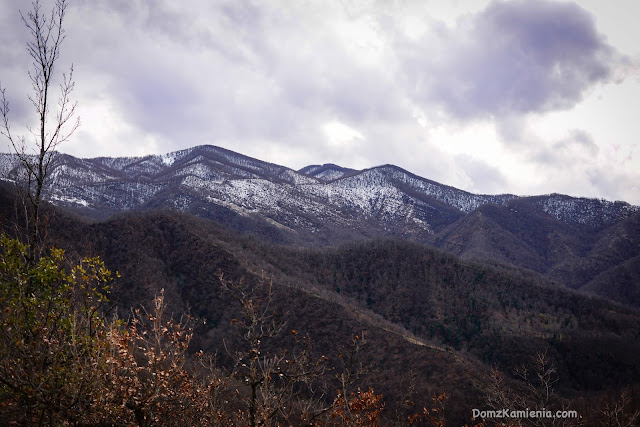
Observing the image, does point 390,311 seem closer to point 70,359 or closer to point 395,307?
point 395,307

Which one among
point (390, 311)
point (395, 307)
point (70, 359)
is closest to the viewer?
point (70, 359)

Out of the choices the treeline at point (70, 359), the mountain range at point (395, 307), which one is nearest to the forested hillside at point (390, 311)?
the mountain range at point (395, 307)

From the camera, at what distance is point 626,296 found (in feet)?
607

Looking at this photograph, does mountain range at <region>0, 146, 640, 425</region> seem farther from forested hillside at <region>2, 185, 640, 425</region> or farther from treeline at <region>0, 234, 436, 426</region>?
treeline at <region>0, 234, 436, 426</region>

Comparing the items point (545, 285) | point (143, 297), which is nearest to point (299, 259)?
point (143, 297)

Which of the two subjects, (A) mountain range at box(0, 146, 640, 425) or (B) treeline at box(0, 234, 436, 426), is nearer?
(B) treeline at box(0, 234, 436, 426)

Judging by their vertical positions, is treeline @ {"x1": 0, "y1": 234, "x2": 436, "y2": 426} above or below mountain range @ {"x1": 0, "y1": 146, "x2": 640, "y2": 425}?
above

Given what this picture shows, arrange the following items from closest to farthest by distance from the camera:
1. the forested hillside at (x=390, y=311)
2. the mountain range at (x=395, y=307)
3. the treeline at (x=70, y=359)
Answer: the treeline at (x=70, y=359) → the forested hillside at (x=390, y=311) → the mountain range at (x=395, y=307)

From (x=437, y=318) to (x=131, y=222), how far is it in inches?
3911

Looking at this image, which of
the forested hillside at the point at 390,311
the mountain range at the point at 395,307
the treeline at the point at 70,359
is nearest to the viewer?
the treeline at the point at 70,359

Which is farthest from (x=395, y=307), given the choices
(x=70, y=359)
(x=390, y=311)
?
(x=70, y=359)

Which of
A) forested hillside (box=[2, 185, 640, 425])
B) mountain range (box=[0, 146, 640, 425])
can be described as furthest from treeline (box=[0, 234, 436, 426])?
forested hillside (box=[2, 185, 640, 425])

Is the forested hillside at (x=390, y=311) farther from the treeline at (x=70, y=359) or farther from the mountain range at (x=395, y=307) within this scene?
the treeline at (x=70, y=359)

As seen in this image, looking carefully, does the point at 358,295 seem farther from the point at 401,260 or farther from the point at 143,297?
the point at 143,297
